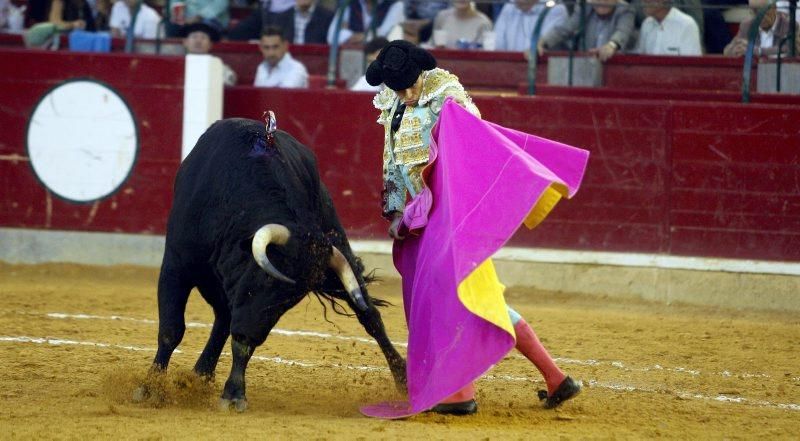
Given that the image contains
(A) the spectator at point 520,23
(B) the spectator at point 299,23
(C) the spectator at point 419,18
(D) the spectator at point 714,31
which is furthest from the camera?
(B) the spectator at point 299,23

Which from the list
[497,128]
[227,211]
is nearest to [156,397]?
[227,211]

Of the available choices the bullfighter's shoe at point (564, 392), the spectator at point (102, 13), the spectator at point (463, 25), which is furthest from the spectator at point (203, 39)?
the bullfighter's shoe at point (564, 392)

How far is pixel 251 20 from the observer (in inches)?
400

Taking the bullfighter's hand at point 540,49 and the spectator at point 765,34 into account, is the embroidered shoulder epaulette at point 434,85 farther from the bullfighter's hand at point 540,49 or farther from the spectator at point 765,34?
→ the spectator at point 765,34

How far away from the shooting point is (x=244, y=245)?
14.7 ft

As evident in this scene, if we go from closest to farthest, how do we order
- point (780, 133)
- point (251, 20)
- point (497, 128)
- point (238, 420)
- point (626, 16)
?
point (238, 420), point (497, 128), point (780, 133), point (626, 16), point (251, 20)

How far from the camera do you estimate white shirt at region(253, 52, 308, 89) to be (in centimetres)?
906

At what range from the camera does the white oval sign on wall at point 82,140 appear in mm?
9047

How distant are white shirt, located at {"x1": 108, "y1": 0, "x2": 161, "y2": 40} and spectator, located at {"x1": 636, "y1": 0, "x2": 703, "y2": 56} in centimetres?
384

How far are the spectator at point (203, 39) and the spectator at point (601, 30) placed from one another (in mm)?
2168

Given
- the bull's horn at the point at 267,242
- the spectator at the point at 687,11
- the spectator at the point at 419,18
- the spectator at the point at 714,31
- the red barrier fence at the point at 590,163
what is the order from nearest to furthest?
the bull's horn at the point at 267,242, the red barrier fence at the point at 590,163, the spectator at the point at 687,11, the spectator at the point at 714,31, the spectator at the point at 419,18

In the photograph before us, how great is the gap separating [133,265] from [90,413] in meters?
4.64

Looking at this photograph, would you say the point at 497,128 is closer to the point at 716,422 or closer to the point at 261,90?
the point at 716,422

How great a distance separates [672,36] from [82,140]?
4100 millimetres
